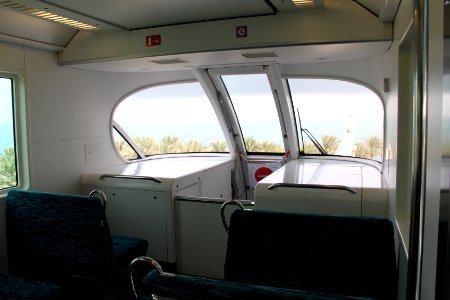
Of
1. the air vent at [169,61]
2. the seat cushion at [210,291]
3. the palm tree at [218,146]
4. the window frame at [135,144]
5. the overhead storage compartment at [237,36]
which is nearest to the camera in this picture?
the seat cushion at [210,291]

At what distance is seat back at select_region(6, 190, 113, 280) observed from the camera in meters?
2.63

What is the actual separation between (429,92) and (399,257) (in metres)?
1.48

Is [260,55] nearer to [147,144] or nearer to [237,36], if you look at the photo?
[237,36]

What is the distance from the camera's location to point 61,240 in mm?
2713

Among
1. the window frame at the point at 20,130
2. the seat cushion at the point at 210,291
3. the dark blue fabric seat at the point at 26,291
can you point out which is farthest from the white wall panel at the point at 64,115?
the seat cushion at the point at 210,291

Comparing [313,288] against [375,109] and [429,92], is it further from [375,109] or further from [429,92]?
[375,109]

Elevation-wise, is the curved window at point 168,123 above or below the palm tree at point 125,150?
above

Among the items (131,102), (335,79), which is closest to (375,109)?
(335,79)

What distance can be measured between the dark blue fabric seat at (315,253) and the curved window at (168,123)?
296 centimetres

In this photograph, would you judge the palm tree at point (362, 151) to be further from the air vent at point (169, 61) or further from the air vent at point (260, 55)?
the air vent at point (169, 61)

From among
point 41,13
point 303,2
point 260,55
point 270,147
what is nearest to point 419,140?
point 303,2

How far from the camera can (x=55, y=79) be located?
Result: 350cm

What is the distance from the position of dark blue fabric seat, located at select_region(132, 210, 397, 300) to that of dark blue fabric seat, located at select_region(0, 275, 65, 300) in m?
1.20

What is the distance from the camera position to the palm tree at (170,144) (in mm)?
5355
